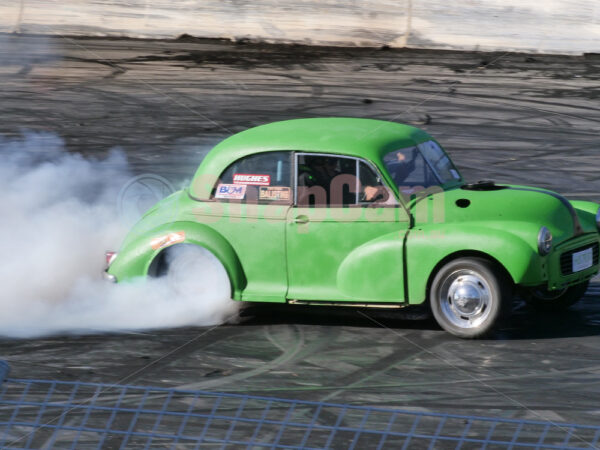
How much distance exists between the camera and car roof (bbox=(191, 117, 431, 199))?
8.35 metres

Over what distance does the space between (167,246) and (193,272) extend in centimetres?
31

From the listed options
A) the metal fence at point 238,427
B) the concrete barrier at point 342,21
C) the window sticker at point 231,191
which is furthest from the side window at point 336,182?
the concrete barrier at point 342,21

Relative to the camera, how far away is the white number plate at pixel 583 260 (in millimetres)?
Result: 8047

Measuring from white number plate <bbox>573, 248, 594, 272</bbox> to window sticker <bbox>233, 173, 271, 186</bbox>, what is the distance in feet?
8.27

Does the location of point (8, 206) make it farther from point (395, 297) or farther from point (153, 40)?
point (153, 40)

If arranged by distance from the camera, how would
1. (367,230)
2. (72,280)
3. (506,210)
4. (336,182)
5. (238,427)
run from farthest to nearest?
(72,280), (336,182), (367,230), (506,210), (238,427)

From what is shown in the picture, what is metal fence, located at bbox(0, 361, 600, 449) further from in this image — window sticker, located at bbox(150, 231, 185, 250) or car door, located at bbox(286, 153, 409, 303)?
window sticker, located at bbox(150, 231, 185, 250)

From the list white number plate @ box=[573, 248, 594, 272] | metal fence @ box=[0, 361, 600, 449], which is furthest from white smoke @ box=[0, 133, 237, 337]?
white number plate @ box=[573, 248, 594, 272]

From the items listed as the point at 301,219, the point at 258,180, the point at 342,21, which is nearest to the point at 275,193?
the point at 258,180

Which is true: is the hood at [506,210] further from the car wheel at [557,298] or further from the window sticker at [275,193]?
the window sticker at [275,193]

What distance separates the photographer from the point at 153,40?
2098 centimetres

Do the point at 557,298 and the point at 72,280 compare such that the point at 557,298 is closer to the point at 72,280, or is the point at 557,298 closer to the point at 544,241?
the point at 544,241

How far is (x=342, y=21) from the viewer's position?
Answer: 2058 centimetres

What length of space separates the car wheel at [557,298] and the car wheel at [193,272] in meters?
2.60
